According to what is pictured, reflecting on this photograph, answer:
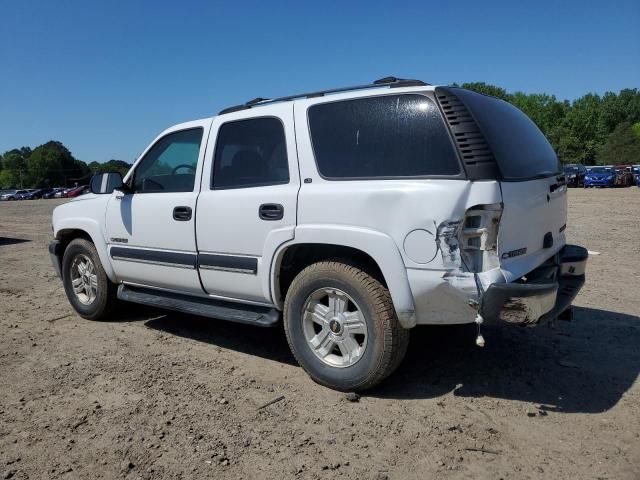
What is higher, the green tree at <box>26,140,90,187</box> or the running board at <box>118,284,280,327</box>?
the green tree at <box>26,140,90,187</box>

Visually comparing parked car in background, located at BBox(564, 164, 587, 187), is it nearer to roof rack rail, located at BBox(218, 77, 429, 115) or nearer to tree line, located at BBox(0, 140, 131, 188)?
roof rack rail, located at BBox(218, 77, 429, 115)

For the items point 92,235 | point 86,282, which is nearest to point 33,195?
point 86,282

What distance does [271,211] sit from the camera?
12.5 ft

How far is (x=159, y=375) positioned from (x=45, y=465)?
4.05 ft

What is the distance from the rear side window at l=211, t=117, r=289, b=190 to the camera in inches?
156

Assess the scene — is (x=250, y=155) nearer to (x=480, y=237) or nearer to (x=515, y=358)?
(x=480, y=237)

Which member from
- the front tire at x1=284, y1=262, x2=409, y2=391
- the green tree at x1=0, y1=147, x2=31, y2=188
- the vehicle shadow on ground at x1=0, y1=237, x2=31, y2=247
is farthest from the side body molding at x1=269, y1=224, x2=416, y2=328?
the green tree at x1=0, y1=147, x2=31, y2=188

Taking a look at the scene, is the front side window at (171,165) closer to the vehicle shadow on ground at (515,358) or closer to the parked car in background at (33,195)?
the vehicle shadow on ground at (515,358)

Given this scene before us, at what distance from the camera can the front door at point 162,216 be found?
174 inches

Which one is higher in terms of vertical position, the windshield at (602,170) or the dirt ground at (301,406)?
the windshield at (602,170)

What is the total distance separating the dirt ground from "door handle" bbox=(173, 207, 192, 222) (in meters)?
1.16

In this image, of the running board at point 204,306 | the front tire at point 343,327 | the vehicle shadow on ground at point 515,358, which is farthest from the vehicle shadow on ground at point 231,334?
the front tire at point 343,327

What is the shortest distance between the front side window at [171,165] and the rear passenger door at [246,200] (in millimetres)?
239

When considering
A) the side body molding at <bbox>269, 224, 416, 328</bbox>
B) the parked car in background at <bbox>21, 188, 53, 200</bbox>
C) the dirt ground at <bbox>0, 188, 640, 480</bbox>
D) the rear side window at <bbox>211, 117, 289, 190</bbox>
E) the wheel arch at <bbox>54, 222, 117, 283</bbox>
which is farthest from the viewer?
the parked car in background at <bbox>21, 188, 53, 200</bbox>
